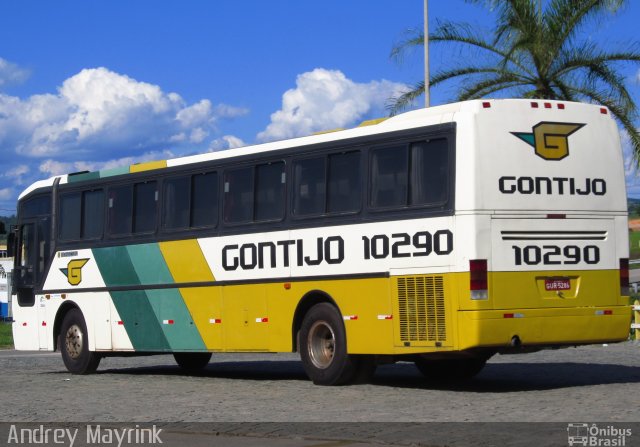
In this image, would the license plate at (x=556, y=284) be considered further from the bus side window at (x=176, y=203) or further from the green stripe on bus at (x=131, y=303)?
the green stripe on bus at (x=131, y=303)

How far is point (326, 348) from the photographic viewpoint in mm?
17641

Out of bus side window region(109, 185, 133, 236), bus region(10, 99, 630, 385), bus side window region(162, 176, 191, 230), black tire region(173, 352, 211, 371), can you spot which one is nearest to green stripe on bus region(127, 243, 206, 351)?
bus region(10, 99, 630, 385)

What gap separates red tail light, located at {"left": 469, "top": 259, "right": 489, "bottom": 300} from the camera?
15344 millimetres

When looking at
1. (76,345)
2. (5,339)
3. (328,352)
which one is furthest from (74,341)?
(5,339)

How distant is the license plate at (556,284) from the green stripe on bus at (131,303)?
279 inches

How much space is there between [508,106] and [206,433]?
6116mm

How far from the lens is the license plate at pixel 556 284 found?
15922mm

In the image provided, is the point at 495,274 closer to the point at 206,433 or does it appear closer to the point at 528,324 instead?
the point at 528,324

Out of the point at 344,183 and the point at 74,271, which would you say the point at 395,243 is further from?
the point at 74,271

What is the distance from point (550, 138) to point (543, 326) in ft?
7.64

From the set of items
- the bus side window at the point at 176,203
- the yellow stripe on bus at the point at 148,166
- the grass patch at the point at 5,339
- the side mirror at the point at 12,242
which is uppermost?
the yellow stripe on bus at the point at 148,166

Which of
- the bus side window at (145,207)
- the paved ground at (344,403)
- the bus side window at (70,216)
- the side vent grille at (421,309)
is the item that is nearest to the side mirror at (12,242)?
the bus side window at (70,216)

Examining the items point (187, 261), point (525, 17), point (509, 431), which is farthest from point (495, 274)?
point (525, 17)

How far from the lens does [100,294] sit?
2200 cm
